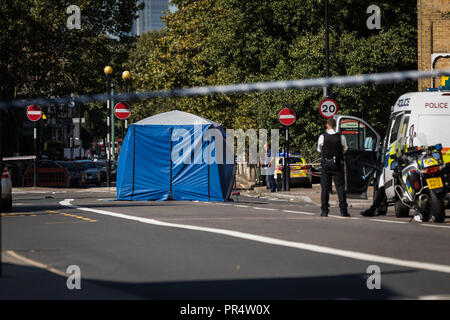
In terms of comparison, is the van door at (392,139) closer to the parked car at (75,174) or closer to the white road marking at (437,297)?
the white road marking at (437,297)

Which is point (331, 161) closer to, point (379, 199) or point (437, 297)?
point (379, 199)

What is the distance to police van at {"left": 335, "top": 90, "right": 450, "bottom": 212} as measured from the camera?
18234mm

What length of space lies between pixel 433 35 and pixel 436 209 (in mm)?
22996

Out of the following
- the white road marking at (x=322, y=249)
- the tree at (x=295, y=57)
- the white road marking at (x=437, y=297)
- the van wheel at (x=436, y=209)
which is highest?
the tree at (x=295, y=57)

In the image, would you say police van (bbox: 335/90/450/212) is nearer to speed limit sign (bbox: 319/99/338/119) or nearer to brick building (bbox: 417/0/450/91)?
speed limit sign (bbox: 319/99/338/119)

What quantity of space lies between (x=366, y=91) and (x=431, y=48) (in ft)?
11.5

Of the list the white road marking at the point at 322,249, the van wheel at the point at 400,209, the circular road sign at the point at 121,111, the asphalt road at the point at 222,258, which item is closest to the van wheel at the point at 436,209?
the asphalt road at the point at 222,258

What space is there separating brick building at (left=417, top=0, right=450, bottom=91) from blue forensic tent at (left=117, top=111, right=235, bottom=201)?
16.4 m

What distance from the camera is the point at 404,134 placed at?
59.9ft

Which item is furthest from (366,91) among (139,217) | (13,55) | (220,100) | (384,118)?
(139,217)

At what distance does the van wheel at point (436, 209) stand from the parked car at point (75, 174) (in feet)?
97.6

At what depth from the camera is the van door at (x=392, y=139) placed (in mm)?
17625

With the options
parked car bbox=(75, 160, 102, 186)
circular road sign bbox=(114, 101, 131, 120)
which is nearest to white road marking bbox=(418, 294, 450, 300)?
circular road sign bbox=(114, 101, 131, 120)
